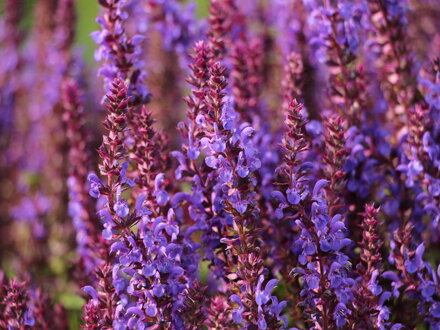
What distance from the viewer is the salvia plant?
2031mm

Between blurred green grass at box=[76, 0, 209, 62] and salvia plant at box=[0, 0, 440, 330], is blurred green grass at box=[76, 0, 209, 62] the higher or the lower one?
the higher one

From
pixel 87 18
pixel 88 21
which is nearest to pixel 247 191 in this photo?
pixel 88 21

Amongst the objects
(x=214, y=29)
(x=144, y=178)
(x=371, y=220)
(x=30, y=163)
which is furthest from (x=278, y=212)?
(x=30, y=163)

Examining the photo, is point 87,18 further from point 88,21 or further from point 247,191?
point 247,191

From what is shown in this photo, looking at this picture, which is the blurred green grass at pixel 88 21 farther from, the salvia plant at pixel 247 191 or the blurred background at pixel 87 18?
the salvia plant at pixel 247 191

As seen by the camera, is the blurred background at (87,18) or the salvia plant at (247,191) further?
the blurred background at (87,18)

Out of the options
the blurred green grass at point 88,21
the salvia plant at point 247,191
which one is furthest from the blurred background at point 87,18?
the salvia plant at point 247,191

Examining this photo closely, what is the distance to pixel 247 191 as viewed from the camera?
2.04 meters

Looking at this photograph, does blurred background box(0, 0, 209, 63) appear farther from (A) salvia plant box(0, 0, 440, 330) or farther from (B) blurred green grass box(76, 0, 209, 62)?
(A) salvia plant box(0, 0, 440, 330)

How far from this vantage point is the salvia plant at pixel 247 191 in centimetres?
203

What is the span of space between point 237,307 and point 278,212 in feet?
1.12

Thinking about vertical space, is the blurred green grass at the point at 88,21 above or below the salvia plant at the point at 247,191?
above

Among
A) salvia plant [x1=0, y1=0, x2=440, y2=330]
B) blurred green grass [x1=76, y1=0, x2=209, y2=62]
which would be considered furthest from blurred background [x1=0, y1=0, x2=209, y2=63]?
salvia plant [x1=0, y1=0, x2=440, y2=330]

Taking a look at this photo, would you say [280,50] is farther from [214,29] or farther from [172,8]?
[214,29]
